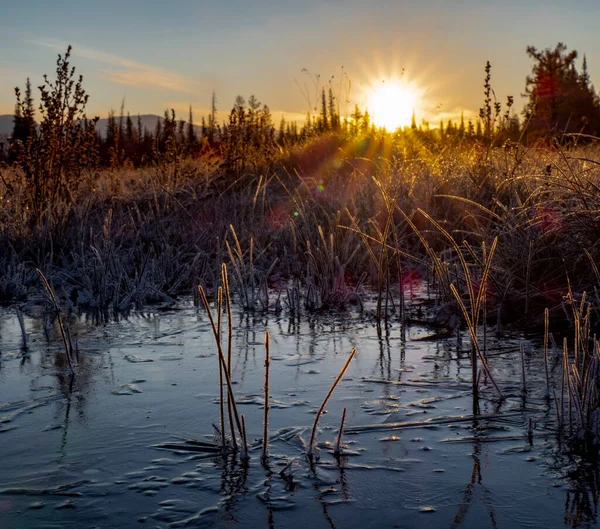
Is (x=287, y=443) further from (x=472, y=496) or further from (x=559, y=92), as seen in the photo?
(x=559, y=92)

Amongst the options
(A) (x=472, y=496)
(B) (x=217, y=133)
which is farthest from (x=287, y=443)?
(B) (x=217, y=133)

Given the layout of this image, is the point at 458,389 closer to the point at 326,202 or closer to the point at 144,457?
the point at 144,457

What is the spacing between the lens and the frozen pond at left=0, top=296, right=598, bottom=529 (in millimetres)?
1959

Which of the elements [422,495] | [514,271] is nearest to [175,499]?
[422,495]

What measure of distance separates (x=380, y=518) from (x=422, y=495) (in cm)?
19

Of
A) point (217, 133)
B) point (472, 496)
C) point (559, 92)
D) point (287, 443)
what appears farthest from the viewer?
point (559, 92)

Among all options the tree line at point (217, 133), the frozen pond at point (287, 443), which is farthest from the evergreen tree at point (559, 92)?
the frozen pond at point (287, 443)

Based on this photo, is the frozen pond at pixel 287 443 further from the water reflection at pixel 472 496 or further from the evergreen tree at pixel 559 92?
the evergreen tree at pixel 559 92

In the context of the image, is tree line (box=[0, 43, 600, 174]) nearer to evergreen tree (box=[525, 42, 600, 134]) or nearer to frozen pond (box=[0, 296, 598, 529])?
frozen pond (box=[0, 296, 598, 529])

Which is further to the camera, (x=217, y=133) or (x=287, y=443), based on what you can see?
(x=217, y=133)

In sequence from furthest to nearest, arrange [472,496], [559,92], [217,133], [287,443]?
1. [559,92]
2. [217,133]
3. [287,443]
4. [472,496]

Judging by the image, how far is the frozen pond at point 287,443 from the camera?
196cm

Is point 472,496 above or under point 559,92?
under

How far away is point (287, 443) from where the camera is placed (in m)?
2.41
